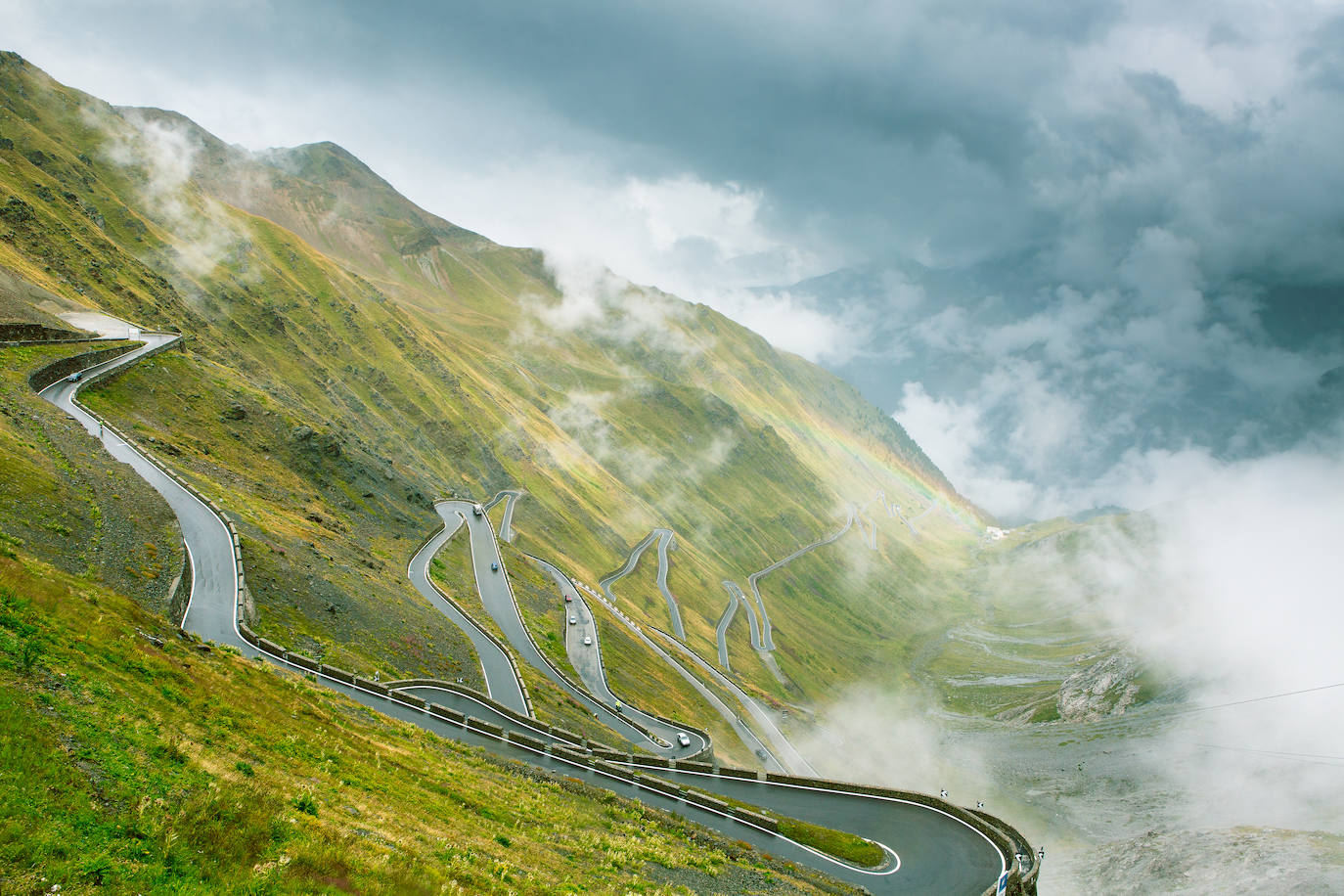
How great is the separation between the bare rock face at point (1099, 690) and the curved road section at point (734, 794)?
152 m

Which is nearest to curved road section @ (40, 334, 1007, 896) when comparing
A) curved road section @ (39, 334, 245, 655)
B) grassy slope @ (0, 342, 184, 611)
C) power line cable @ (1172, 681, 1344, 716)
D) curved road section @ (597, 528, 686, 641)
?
curved road section @ (39, 334, 245, 655)

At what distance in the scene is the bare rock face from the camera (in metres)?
164

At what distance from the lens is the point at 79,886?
392 inches

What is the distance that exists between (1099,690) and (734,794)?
557 feet

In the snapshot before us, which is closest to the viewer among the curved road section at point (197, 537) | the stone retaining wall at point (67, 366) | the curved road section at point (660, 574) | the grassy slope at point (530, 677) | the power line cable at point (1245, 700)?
the curved road section at point (197, 537)

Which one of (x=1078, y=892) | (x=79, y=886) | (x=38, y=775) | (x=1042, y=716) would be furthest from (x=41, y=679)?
(x=1042, y=716)

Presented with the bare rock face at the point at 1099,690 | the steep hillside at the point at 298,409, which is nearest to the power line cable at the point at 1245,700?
the bare rock face at the point at 1099,690

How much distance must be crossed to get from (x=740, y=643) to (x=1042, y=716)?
8073cm

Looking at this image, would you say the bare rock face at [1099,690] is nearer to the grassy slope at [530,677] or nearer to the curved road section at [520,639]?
the curved road section at [520,639]

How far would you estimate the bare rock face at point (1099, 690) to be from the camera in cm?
16400

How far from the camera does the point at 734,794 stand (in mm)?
44312

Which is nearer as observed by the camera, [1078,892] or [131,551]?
[131,551]

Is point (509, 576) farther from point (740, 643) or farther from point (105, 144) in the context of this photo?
point (105, 144)

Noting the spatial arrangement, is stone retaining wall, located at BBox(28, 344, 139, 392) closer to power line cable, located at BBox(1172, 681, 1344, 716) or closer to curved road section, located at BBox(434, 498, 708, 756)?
curved road section, located at BBox(434, 498, 708, 756)
